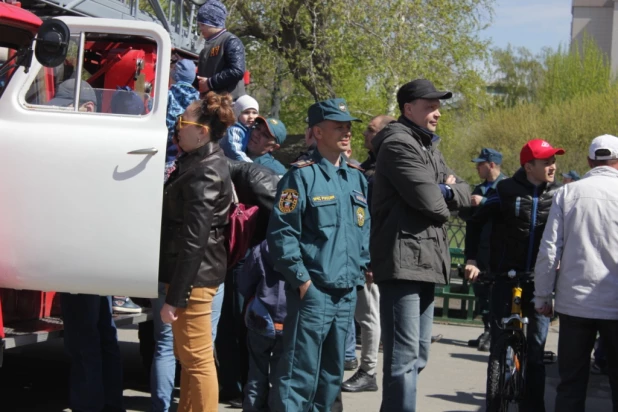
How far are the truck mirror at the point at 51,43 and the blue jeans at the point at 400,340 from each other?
7.31 ft

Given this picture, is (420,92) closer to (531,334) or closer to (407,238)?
(407,238)

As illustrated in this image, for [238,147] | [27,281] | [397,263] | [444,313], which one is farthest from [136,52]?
[444,313]

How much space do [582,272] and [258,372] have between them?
2149mm

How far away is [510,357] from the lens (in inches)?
254

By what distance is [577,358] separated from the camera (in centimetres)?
586

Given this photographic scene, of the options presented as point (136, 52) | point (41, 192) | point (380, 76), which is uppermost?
point (380, 76)

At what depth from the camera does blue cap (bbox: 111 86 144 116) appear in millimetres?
5500

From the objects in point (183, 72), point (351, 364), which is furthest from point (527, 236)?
point (183, 72)

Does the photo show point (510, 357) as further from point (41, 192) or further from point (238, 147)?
point (41, 192)

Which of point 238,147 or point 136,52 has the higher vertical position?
point 136,52

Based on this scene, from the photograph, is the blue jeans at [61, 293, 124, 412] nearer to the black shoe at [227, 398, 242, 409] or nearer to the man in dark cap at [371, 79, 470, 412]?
the black shoe at [227, 398, 242, 409]

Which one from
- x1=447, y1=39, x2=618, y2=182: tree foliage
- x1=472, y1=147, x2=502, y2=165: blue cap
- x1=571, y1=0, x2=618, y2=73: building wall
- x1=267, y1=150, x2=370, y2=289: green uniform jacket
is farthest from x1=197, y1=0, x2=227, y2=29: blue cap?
x1=571, y1=0, x2=618, y2=73: building wall

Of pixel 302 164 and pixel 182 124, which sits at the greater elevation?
pixel 182 124

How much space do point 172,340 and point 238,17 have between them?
15642 mm
